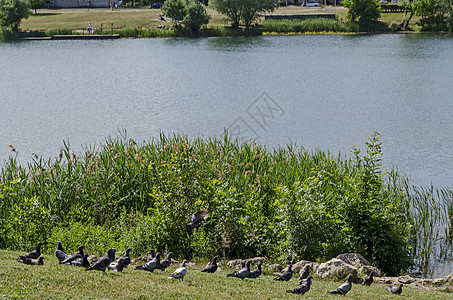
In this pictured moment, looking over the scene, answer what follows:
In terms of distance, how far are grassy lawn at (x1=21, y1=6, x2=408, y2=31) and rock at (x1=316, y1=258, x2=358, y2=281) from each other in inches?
3384

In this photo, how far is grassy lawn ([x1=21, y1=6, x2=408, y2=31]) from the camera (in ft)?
327

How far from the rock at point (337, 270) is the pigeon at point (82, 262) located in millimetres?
5483

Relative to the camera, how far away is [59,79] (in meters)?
56.5

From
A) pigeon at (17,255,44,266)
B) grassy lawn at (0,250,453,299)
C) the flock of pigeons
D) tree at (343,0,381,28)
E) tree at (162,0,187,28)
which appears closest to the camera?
grassy lawn at (0,250,453,299)

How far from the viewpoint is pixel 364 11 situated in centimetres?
9969

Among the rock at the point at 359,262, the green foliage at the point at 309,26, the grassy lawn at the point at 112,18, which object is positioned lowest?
the rock at the point at 359,262

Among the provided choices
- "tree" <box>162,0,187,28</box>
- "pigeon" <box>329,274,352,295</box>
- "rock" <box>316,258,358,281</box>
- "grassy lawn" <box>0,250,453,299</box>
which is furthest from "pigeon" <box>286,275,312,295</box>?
"tree" <box>162,0,187,28</box>

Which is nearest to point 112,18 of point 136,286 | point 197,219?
point 197,219

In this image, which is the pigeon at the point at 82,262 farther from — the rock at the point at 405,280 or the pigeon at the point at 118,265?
the rock at the point at 405,280

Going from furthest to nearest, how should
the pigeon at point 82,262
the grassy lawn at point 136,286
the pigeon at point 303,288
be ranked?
the pigeon at point 82,262 < the pigeon at point 303,288 < the grassy lawn at point 136,286

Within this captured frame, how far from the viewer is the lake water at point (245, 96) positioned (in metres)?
32.9

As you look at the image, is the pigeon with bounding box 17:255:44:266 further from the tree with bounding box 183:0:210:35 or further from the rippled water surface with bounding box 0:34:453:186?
the tree with bounding box 183:0:210:35

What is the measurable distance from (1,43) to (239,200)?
7880 centimetres

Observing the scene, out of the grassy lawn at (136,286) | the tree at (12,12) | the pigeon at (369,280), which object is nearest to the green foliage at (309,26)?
the tree at (12,12)
